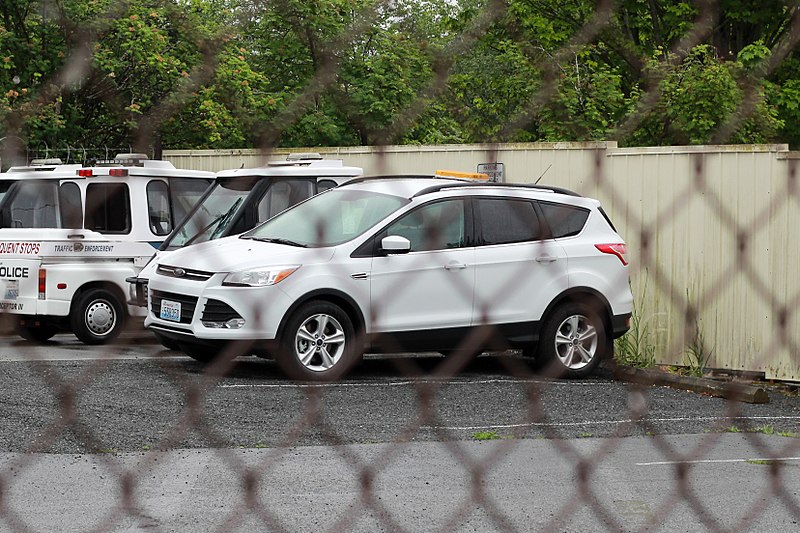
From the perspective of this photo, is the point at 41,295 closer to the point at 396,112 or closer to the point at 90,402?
the point at 90,402

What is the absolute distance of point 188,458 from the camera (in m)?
6.84

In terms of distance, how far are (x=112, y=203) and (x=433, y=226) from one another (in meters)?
5.32

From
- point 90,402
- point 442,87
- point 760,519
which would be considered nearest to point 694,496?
point 760,519

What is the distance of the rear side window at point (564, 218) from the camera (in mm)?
9148

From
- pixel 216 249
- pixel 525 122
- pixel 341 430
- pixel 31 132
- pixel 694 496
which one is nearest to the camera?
pixel 31 132

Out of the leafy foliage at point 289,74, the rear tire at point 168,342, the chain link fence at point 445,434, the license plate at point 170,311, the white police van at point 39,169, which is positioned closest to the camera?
A: the leafy foliage at point 289,74

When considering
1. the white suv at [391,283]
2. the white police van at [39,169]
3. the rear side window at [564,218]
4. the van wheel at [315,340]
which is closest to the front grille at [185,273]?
the white suv at [391,283]

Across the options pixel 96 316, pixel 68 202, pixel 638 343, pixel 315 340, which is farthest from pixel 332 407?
pixel 96 316

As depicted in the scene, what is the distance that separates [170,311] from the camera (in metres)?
9.41

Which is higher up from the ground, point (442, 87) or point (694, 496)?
point (442, 87)

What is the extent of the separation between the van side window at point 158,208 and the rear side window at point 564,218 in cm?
418

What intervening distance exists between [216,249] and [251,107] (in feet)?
25.5

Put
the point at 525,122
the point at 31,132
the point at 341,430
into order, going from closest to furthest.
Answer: the point at 31,132, the point at 525,122, the point at 341,430

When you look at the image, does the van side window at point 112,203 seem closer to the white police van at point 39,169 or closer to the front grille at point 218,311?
the white police van at point 39,169
